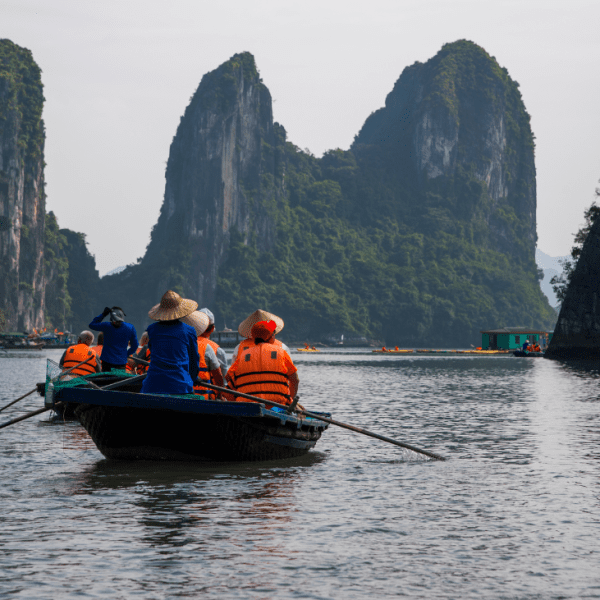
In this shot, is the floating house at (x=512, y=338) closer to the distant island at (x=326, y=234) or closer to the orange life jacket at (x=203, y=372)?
the distant island at (x=326, y=234)

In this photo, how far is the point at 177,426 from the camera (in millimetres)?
11203

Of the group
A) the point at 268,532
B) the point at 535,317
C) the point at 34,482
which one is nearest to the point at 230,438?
the point at 34,482

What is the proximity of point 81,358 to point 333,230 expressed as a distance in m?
172

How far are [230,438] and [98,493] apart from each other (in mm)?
2224

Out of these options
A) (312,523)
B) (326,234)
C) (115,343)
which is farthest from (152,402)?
(326,234)

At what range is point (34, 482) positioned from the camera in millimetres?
10688

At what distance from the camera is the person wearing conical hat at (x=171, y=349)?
10469 millimetres

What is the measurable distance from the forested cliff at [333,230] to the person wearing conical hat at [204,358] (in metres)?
157

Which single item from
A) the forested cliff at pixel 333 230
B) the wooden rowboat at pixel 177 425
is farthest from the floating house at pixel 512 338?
the wooden rowboat at pixel 177 425

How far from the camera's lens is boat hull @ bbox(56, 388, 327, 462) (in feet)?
35.1

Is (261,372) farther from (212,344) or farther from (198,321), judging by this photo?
(198,321)

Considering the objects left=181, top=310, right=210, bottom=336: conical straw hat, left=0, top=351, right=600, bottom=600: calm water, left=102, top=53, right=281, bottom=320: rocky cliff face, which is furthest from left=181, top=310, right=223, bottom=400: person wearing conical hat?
left=102, top=53, right=281, bottom=320: rocky cliff face

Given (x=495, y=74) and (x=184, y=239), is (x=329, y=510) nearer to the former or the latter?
(x=184, y=239)

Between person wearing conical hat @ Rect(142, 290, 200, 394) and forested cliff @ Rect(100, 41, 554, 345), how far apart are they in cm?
15784
